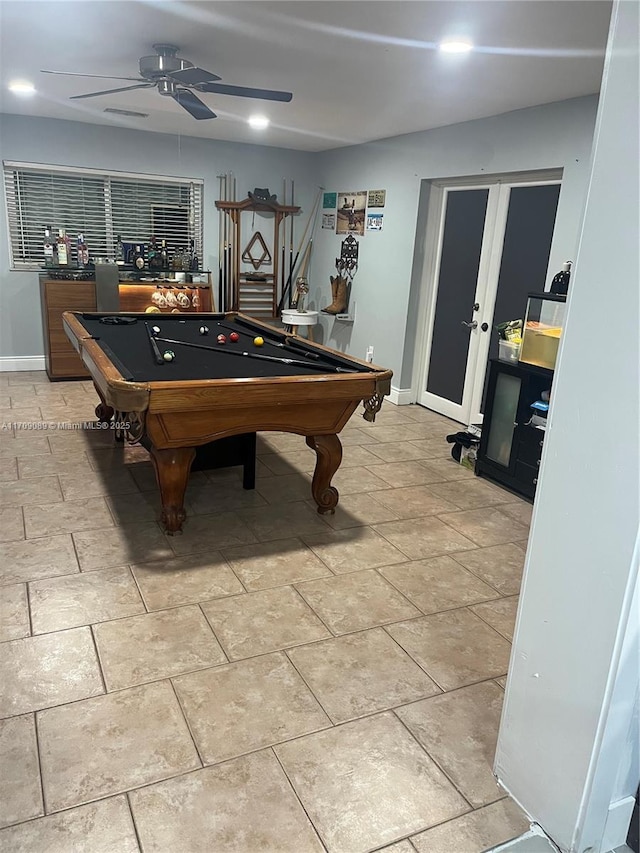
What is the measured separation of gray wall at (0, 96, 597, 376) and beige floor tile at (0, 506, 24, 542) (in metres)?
3.56

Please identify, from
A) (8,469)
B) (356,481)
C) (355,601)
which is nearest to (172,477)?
(355,601)

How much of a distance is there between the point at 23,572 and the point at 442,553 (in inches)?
77.8

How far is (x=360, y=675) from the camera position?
225 centimetres

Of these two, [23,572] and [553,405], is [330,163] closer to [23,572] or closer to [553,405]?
[23,572]

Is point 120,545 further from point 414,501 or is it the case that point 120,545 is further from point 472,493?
point 472,493

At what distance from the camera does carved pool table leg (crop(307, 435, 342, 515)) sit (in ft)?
11.2

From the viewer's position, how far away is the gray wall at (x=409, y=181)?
4141mm

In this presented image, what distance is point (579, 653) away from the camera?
1.53 meters

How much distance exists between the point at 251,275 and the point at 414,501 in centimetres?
402

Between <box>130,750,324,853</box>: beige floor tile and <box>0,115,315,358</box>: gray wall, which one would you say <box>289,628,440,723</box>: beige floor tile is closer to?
<box>130,750,324,853</box>: beige floor tile

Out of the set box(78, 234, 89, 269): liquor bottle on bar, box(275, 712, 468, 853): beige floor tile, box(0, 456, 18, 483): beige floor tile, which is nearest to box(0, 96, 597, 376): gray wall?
box(78, 234, 89, 269): liquor bottle on bar

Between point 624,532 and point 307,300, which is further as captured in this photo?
point 307,300

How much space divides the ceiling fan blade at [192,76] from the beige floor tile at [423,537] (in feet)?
8.15

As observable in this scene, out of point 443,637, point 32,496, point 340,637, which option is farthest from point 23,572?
point 443,637
